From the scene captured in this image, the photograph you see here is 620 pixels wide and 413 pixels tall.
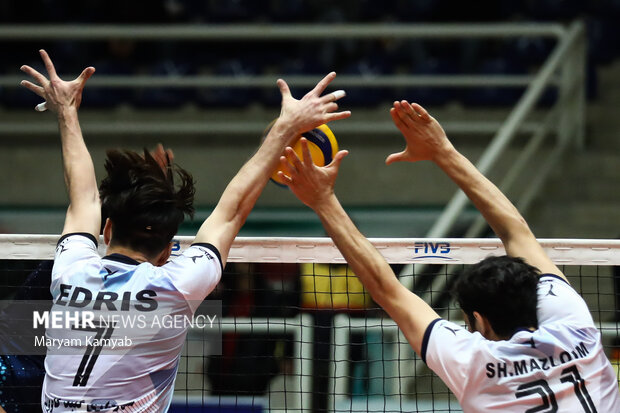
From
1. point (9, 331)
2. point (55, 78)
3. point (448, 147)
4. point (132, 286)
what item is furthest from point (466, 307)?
point (9, 331)

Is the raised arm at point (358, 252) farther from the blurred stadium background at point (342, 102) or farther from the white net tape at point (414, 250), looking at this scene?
Answer: the blurred stadium background at point (342, 102)

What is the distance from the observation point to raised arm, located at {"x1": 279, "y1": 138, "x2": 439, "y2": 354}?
292cm

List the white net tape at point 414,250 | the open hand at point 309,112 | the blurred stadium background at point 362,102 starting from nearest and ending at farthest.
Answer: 1. the open hand at point 309,112
2. the white net tape at point 414,250
3. the blurred stadium background at point 362,102

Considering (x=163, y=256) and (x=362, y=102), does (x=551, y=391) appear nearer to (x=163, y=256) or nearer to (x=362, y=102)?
(x=163, y=256)

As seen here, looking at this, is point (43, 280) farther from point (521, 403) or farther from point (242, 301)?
point (242, 301)

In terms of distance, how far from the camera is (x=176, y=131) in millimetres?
9594

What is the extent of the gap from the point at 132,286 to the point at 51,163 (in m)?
7.45

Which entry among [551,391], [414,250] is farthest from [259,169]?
[551,391]

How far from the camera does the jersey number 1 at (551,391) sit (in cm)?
273

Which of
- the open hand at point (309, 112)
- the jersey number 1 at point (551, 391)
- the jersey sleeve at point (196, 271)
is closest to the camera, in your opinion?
the jersey number 1 at point (551, 391)

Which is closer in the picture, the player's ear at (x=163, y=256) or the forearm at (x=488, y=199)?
the player's ear at (x=163, y=256)

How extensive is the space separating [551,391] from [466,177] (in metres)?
1.09

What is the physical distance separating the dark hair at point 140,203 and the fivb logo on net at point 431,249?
4.89ft

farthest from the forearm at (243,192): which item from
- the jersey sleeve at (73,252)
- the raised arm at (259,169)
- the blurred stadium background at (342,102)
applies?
the blurred stadium background at (342,102)
